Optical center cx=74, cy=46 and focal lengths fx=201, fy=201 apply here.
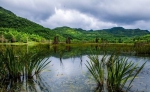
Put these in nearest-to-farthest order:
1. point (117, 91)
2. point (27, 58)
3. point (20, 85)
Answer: point (117, 91), point (20, 85), point (27, 58)

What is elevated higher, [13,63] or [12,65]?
[13,63]

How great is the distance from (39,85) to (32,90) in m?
1.30

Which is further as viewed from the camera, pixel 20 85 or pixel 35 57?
pixel 35 57

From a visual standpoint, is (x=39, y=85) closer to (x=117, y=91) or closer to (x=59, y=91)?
(x=59, y=91)

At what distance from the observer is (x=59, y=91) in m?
11.3

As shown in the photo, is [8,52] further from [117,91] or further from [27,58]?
[117,91]

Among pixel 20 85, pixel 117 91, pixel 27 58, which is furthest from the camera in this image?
pixel 27 58

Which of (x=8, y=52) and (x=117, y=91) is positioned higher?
(x=8, y=52)

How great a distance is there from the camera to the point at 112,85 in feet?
36.3

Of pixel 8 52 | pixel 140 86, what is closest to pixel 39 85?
pixel 8 52

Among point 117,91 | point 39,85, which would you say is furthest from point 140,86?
point 39,85

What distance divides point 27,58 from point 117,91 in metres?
6.31

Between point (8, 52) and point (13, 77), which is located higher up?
point (8, 52)

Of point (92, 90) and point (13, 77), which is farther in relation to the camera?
point (13, 77)
